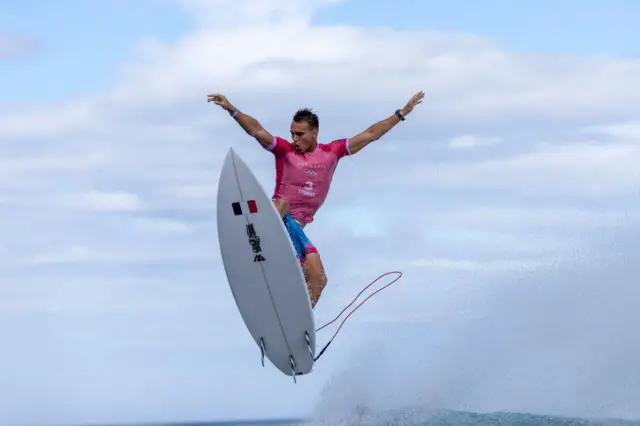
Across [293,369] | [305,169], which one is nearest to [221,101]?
[305,169]

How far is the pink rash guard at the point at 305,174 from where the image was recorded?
1598 cm

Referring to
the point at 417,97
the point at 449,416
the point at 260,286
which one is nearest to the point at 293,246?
the point at 260,286

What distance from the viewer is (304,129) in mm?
15914

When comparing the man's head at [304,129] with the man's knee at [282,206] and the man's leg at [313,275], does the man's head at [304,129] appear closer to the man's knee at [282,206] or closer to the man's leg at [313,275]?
the man's knee at [282,206]

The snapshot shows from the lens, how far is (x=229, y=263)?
617 inches

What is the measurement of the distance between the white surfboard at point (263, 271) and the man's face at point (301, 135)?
→ 50.4 inches

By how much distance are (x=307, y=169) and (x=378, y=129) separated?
4.77ft

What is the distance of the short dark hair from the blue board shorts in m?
1.60

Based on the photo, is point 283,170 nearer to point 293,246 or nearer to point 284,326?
point 293,246

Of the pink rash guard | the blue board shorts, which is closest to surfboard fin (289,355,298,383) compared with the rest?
the blue board shorts

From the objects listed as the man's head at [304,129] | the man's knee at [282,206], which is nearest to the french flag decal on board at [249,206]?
the man's knee at [282,206]

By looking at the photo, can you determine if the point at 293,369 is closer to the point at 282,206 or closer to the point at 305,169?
the point at 282,206

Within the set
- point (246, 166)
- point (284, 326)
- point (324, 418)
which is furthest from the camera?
point (324, 418)

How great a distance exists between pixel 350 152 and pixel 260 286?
9.30 ft
